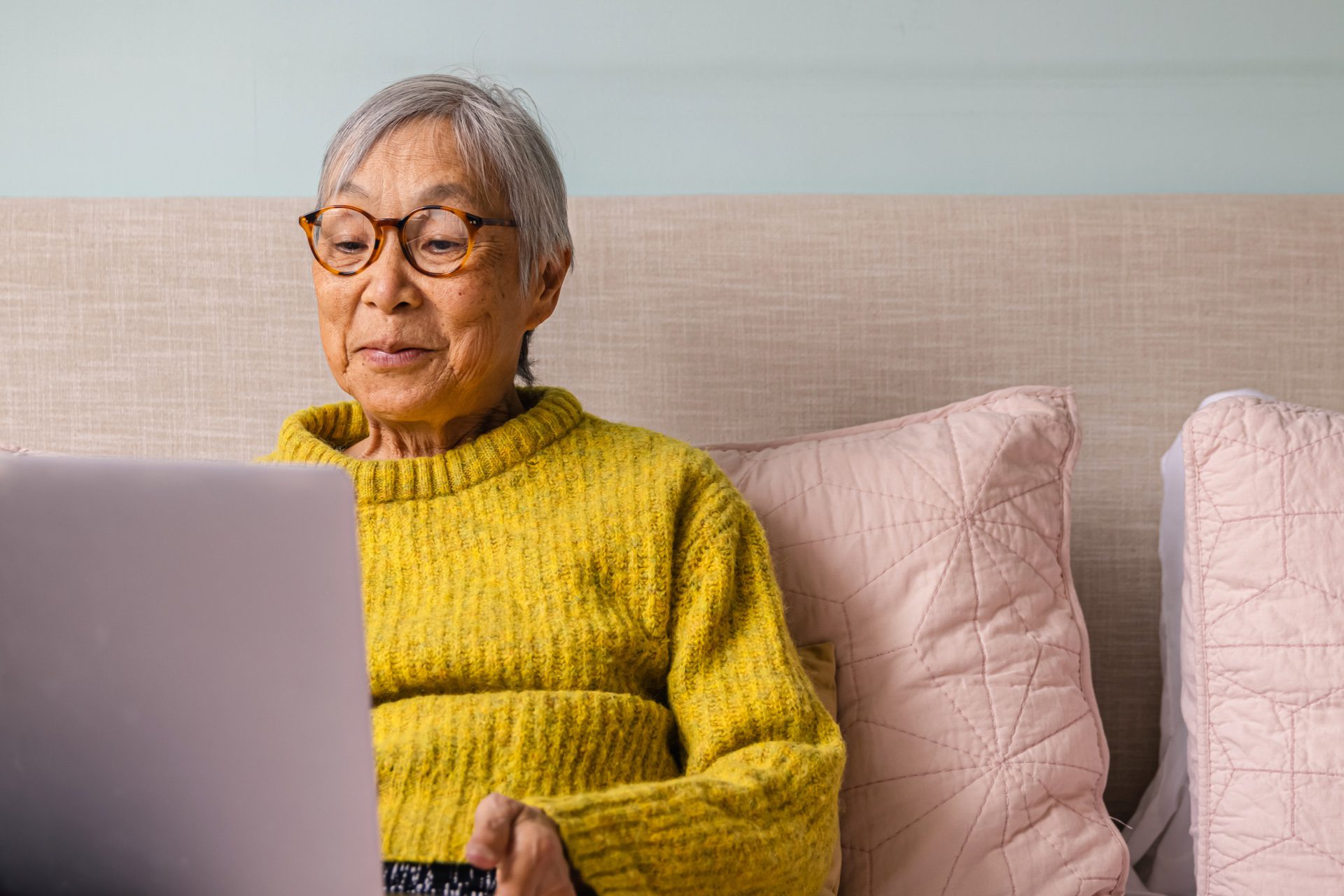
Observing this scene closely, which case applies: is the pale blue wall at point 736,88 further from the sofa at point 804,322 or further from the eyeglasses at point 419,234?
the eyeglasses at point 419,234

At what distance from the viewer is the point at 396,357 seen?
116 centimetres

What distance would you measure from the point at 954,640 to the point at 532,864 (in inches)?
24.5

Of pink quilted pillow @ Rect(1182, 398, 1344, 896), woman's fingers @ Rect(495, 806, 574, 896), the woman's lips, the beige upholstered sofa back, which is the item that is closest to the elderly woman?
the woman's lips

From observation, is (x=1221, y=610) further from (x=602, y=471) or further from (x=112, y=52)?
(x=112, y=52)

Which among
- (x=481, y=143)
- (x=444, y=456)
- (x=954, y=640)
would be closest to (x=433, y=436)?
(x=444, y=456)

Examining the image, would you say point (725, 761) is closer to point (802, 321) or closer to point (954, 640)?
point (954, 640)

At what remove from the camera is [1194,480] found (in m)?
1.21

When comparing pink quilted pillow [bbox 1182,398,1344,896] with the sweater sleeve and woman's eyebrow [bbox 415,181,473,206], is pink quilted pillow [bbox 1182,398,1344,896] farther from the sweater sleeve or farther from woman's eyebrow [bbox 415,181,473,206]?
woman's eyebrow [bbox 415,181,473,206]

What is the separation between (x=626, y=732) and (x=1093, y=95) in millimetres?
1184

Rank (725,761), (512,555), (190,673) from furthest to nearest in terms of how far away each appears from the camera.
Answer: (512,555) → (725,761) → (190,673)

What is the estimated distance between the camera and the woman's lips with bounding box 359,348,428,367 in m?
1.16

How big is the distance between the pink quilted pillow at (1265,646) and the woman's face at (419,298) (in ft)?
2.46

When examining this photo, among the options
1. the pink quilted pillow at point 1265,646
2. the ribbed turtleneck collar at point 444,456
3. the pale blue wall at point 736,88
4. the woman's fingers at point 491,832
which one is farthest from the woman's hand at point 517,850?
the pale blue wall at point 736,88

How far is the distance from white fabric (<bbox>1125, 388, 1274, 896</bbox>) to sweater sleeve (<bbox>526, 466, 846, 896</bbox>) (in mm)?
521
